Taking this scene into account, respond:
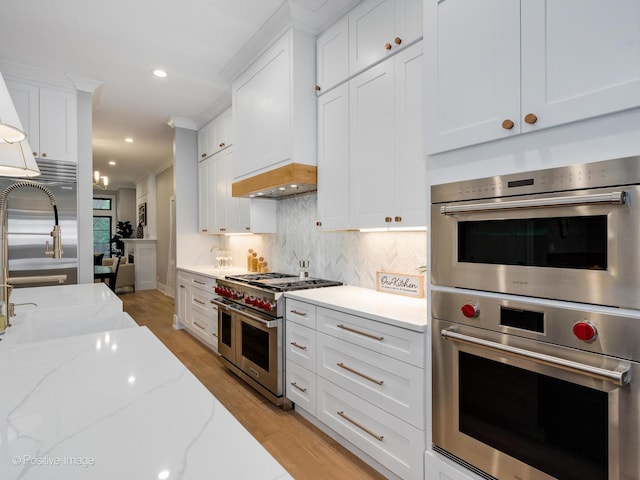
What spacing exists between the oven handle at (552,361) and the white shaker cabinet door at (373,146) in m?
0.87

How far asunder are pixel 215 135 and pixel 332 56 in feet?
7.81

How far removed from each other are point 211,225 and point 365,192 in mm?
2853

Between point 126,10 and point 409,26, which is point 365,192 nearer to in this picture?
point 409,26

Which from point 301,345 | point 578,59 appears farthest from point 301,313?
point 578,59

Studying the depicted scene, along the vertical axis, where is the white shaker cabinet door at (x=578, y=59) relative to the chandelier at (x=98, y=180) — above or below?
below

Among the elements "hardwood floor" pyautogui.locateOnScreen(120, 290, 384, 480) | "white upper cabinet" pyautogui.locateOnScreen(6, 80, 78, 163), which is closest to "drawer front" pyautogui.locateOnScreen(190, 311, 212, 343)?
"hardwood floor" pyautogui.locateOnScreen(120, 290, 384, 480)

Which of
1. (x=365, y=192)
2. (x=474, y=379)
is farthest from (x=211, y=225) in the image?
(x=474, y=379)

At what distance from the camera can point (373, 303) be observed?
2.15 metres

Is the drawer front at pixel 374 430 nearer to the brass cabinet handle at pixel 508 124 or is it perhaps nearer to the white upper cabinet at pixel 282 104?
the brass cabinet handle at pixel 508 124

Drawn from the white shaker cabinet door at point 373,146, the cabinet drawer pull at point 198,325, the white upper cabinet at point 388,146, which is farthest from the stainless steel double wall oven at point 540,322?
the cabinet drawer pull at point 198,325

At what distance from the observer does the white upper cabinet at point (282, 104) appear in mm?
2643

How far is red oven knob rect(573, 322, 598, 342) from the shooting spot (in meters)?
1.11

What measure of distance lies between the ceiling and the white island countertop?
8.13 feet

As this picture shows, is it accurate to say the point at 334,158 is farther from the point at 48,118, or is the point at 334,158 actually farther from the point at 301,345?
the point at 48,118
